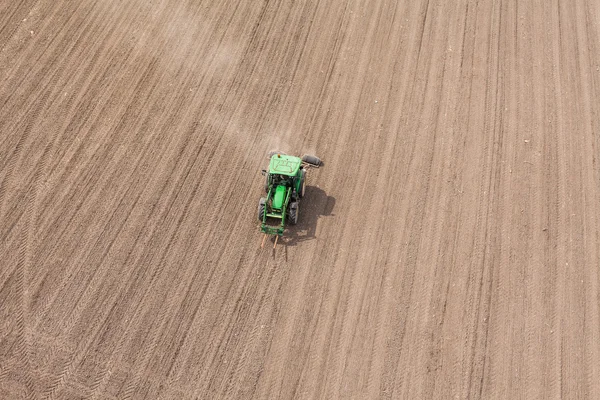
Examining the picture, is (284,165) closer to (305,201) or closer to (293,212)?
(293,212)

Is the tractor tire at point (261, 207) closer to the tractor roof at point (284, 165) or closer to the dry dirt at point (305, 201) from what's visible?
the dry dirt at point (305, 201)

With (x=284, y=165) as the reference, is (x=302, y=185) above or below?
below

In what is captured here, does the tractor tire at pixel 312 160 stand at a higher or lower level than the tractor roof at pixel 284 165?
higher

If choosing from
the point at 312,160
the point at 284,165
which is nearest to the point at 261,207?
the point at 284,165

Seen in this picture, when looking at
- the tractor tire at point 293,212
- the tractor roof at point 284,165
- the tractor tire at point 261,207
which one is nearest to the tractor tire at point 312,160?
the tractor roof at point 284,165

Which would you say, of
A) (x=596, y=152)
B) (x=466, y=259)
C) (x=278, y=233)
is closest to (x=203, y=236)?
(x=278, y=233)

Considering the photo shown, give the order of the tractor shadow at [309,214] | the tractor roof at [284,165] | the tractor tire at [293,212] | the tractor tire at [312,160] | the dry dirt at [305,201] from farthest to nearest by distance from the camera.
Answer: the tractor tire at [312,160] → the tractor shadow at [309,214] → the tractor tire at [293,212] → the tractor roof at [284,165] → the dry dirt at [305,201]

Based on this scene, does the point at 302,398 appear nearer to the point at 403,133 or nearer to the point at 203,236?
the point at 203,236
